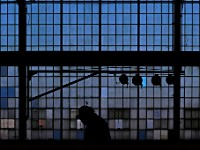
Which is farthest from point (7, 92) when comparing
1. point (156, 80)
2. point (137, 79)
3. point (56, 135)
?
point (156, 80)

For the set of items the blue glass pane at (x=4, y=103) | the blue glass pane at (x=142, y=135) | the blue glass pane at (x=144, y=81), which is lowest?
the blue glass pane at (x=142, y=135)

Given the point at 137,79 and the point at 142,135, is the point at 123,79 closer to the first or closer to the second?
the point at 137,79

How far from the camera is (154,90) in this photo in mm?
12672

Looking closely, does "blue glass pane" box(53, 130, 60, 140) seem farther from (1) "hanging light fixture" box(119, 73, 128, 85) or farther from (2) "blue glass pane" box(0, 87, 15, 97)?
(1) "hanging light fixture" box(119, 73, 128, 85)

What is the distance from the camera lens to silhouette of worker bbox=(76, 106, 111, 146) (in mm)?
6481

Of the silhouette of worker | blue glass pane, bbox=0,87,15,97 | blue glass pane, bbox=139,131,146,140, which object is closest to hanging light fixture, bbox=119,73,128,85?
blue glass pane, bbox=139,131,146,140

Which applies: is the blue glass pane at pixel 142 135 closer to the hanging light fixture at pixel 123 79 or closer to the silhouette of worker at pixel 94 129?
the hanging light fixture at pixel 123 79

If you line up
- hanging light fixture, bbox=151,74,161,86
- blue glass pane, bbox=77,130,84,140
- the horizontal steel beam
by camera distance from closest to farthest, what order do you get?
the horizontal steel beam
hanging light fixture, bbox=151,74,161,86
blue glass pane, bbox=77,130,84,140

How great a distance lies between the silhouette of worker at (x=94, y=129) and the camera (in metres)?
6.48

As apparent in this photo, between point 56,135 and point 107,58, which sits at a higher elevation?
point 107,58

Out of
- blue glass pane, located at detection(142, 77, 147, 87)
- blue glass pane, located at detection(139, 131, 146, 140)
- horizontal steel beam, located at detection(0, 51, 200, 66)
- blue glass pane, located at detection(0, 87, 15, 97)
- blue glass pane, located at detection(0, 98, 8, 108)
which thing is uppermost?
horizontal steel beam, located at detection(0, 51, 200, 66)

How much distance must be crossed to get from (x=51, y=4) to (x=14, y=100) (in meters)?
3.34

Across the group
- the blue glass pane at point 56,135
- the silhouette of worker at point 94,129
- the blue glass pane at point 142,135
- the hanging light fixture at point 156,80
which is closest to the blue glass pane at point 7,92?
the blue glass pane at point 56,135

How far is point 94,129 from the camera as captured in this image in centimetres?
655
